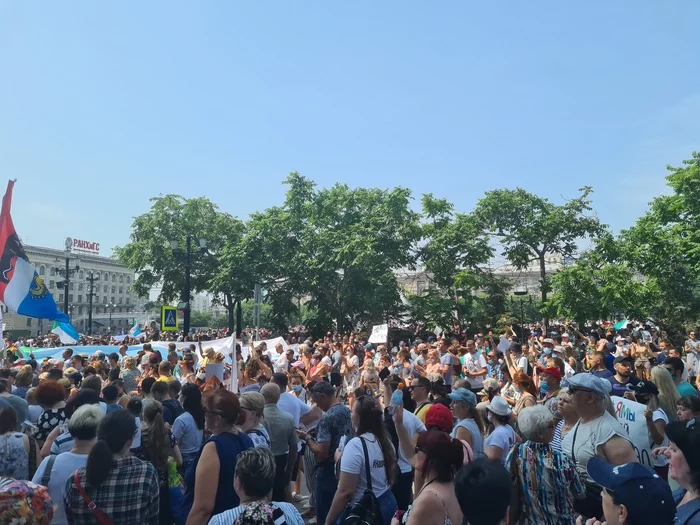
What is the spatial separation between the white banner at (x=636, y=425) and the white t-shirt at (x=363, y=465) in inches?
83.5

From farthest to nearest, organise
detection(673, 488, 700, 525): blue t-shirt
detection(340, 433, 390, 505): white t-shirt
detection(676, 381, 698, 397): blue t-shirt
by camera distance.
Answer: detection(676, 381, 698, 397): blue t-shirt
detection(340, 433, 390, 505): white t-shirt
detection(673, 488, 700, 525): blue t-shirt

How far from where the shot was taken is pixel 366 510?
4.45m

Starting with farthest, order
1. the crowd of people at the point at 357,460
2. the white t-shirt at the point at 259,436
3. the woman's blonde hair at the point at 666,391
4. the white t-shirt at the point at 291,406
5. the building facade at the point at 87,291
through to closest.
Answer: the building facade at the point at 87,291, the white t-shirt at the point at 291,406, the woman's blonde hair at the point at 666,391, the white t-shirt at the point at 259,436, the crowd of people at the point at 357,460

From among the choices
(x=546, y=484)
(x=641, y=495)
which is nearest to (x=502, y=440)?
(x=546, y=484)

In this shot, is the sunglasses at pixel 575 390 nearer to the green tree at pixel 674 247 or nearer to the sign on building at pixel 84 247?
the green tree at pixel 674 247

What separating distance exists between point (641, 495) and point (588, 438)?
1747 mm

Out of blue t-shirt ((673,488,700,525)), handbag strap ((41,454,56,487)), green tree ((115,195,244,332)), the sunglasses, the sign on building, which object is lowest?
handbag strap ((41,454,56,487))

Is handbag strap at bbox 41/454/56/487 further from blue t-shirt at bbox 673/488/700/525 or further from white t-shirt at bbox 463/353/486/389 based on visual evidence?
white t-shirt at bbox 463/353/486/389

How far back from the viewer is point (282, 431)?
637 cm

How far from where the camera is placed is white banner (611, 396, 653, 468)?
481cm

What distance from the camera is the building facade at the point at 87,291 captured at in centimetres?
10062

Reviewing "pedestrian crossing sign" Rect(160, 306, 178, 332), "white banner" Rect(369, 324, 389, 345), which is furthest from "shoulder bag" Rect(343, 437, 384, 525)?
"pedestrian crossing sign" Rect(160, 306, 178, 332)

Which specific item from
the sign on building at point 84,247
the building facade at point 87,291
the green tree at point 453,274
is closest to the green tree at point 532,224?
the green tree at point 453,274

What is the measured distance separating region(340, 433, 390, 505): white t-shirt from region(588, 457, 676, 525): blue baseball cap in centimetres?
236
